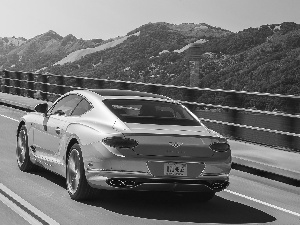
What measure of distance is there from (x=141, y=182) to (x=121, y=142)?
51 cm

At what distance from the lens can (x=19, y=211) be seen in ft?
29.0

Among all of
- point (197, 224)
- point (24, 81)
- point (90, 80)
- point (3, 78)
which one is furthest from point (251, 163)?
point (3, 78)

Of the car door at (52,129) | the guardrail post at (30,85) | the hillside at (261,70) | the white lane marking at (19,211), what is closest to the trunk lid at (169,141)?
the white lane marking at (19,211)

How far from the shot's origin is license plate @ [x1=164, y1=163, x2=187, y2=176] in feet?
29.3

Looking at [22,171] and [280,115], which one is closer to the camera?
[22,171]

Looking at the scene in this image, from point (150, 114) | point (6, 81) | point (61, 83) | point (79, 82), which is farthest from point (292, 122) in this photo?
point (6, 81)

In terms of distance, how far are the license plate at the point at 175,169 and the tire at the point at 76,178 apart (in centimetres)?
106

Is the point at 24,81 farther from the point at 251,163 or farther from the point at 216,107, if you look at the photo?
the point at 251,163

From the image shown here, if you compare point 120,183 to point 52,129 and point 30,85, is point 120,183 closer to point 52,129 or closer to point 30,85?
point 52,129

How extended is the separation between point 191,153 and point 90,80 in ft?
58.4

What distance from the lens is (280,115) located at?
51.2 ft

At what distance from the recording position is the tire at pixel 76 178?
30.9 ft

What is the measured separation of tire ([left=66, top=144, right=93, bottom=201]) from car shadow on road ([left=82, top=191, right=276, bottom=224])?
134 millimetres

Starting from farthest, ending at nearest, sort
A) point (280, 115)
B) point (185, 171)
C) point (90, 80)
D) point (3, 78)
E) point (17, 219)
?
point (3, 78)
point (90, 80)
point (280, 115)
point (185, 171)
point (17, 219)
